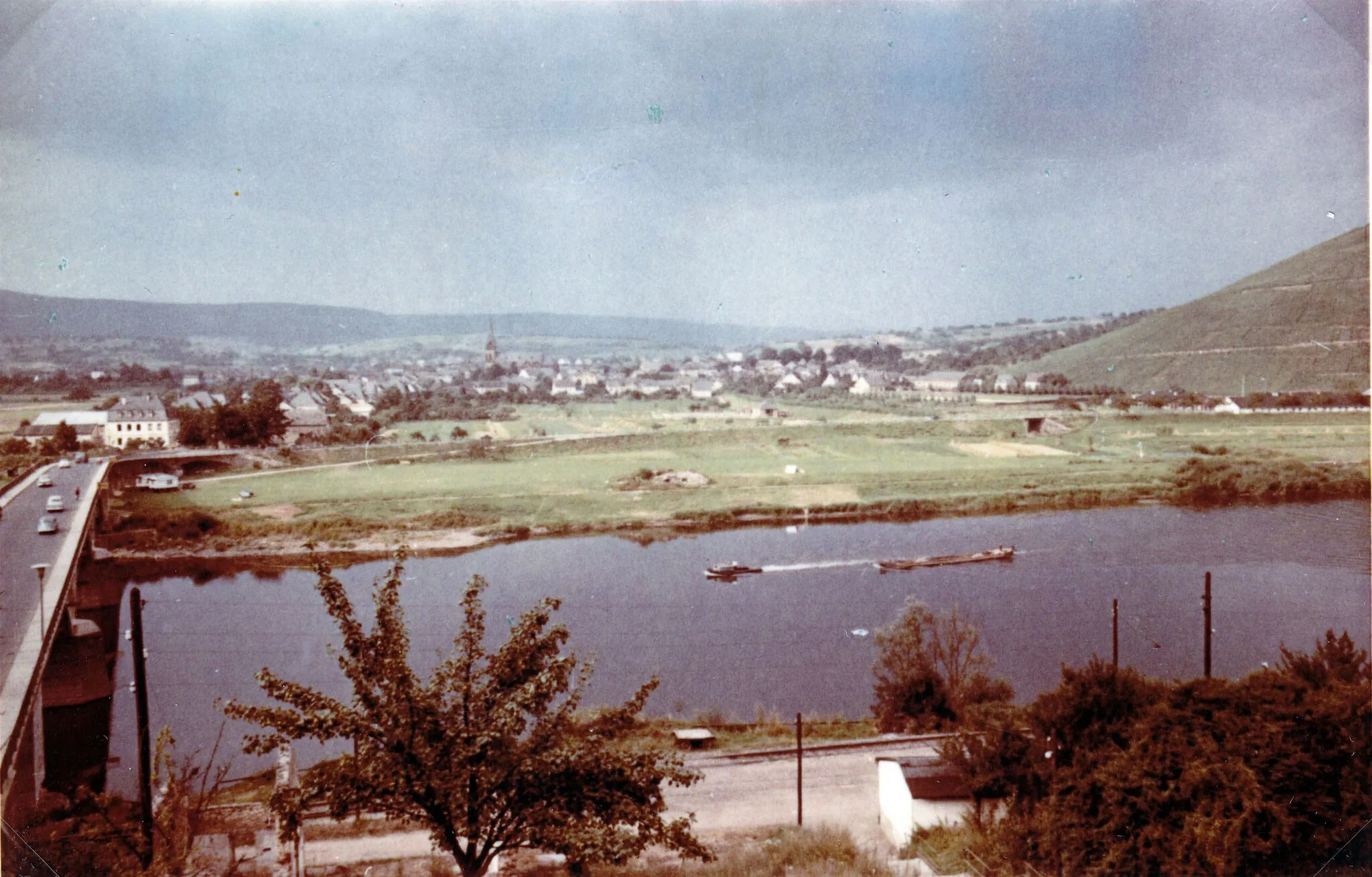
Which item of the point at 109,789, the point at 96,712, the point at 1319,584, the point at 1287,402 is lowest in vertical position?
the point at 109,789

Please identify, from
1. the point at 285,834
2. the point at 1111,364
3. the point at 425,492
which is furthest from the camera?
the point at 1111,364

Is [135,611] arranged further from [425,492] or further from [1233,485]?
[1233,485]

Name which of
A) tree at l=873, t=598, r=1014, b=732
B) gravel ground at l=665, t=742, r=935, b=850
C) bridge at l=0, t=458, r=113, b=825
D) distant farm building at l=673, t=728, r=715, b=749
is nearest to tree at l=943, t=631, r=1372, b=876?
gravel ground at l=665, t=742, r=935, b=850

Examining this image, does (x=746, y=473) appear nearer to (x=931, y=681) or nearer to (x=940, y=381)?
(x=940, y=381)

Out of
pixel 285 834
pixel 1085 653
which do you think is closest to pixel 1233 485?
pixel 1085 653

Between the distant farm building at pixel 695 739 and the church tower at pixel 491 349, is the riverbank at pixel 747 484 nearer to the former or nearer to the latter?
the church tower at pixel 491 349

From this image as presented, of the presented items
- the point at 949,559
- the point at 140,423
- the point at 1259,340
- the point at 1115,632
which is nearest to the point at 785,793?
the point at 949,559

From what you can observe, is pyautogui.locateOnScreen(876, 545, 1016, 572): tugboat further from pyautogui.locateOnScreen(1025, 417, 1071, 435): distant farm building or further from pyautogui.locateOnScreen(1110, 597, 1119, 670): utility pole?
pyautogui.locateOnScreen(1025, 417, 1071, 435): distant farm building
